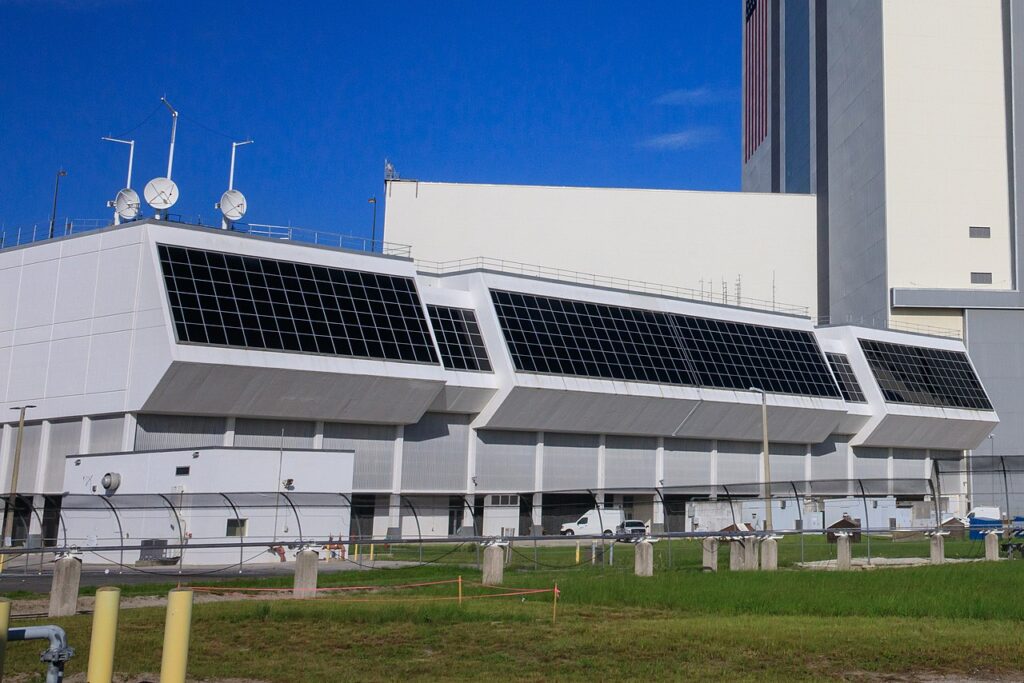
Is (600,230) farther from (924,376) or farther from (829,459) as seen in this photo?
(924,376)

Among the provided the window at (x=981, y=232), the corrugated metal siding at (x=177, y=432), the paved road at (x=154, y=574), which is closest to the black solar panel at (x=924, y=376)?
the window at (x=981, y=232)

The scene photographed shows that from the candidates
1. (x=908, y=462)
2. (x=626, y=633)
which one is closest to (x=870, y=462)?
(x=908, y=462)

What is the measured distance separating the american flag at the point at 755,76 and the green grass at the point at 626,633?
93.2m

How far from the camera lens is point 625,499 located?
227ft

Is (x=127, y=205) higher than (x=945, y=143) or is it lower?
lower

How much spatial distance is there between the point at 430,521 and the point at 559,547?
6.32 m

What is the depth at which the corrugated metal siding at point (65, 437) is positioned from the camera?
53031mm

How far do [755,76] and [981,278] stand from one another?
4203 cm

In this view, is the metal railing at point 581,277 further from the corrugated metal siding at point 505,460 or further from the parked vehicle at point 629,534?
the parked vehicle at point 629,534

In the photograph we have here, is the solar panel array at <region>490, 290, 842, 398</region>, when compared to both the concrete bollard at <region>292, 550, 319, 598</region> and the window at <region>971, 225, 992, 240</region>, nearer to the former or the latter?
the window at <region>971, 225, 992, 240</region>

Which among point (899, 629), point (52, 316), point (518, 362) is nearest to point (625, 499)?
point (518, 362)

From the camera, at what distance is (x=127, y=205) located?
54531 millimetres

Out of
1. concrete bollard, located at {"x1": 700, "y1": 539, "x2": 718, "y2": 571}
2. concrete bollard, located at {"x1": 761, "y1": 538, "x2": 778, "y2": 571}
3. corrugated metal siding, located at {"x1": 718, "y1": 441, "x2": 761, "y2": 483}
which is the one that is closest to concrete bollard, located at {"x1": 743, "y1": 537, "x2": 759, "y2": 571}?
concrete bollard, located at {"x1": 761, "y1": 538, "x2": 778, "y2": 571}

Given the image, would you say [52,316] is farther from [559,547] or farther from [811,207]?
[811,207]
